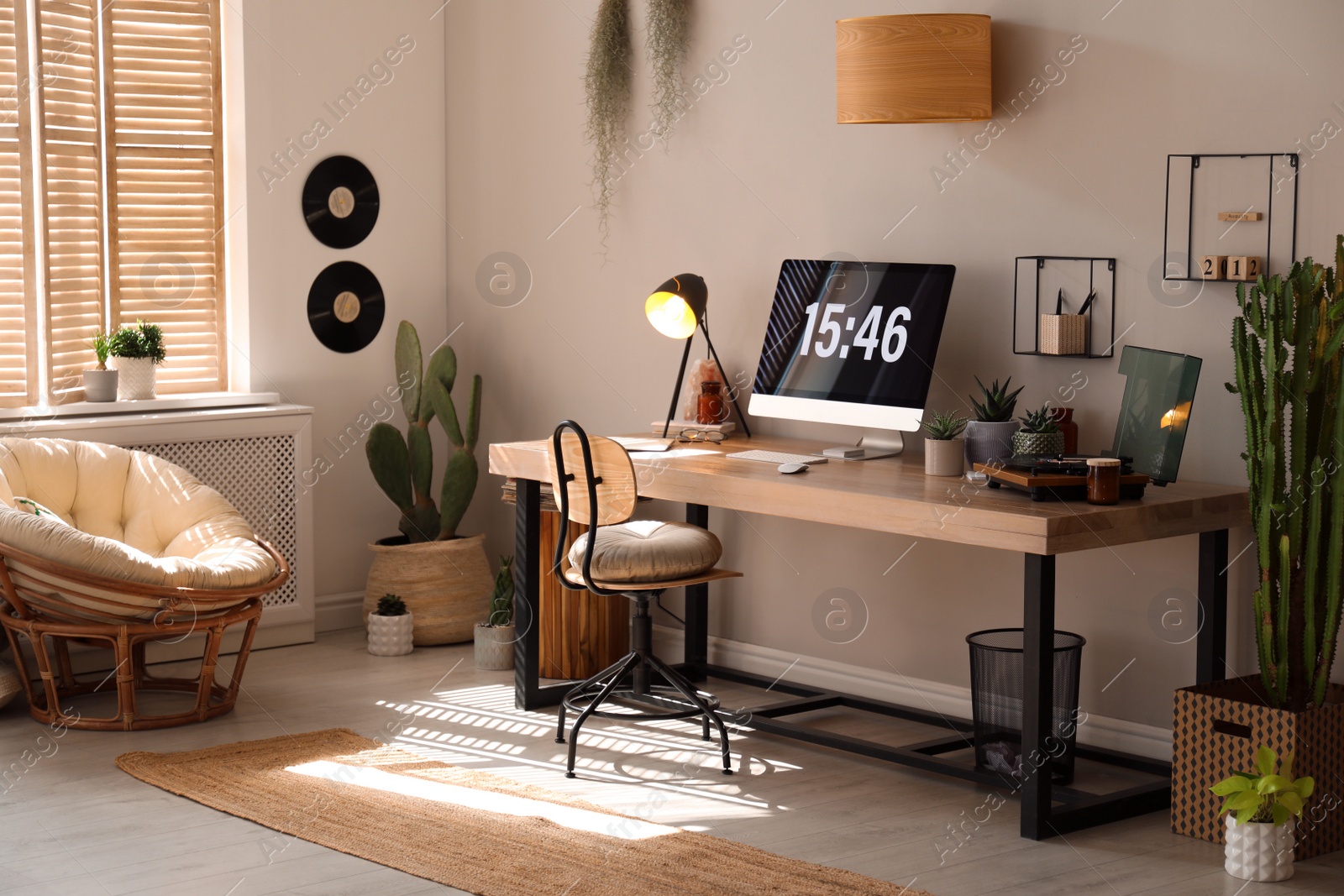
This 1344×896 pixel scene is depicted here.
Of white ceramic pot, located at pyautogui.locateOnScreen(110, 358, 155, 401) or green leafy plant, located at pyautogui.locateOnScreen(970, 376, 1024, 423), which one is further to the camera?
white ceramic pot, located at pyautogui.locateOnScreen(110, 358, 155, 401)

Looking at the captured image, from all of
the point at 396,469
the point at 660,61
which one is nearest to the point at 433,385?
the point at 396,469

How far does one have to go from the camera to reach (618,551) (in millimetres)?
3842

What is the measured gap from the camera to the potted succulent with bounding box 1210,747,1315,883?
3.10 metres

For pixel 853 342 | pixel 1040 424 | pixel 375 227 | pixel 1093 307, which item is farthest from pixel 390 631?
pixel 1093 307

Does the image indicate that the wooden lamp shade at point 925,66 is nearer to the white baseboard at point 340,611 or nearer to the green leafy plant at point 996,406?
the green leafy plant at point 996,406

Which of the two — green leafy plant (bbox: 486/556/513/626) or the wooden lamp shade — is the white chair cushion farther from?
the wooden lamp shade

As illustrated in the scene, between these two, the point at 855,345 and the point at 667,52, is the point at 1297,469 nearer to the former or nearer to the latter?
the point at 855,345

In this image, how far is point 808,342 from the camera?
4359 millimetres

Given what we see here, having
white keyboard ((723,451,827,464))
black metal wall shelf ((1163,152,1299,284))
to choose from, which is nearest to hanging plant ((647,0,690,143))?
white keyboard ((723,451,827,464))

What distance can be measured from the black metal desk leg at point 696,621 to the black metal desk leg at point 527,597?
0.57 m

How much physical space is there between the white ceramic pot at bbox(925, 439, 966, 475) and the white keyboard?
365 mm

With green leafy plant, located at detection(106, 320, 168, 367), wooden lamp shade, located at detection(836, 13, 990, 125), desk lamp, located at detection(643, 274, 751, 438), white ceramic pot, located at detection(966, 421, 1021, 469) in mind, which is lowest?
white ceramic pot, located at detection(966, 421, 1021, 469)

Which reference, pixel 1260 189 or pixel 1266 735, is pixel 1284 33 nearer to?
pixel 1260 189

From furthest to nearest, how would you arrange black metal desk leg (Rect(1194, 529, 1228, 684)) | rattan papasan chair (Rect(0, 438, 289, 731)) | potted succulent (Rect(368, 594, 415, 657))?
potted succulent (Rect(368, 594, 415, 657)), rattan papasan chair (Rect(0, 438, 289, 731)), black metal desk leg (Rect(1194, 529, 1228, 684))
